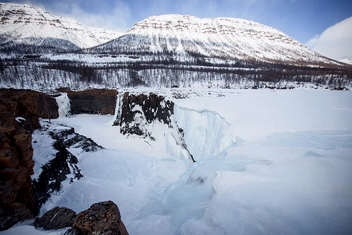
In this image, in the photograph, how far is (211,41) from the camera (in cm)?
13812

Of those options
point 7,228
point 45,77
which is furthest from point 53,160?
point 45,77

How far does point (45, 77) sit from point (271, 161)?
7345 centimetres

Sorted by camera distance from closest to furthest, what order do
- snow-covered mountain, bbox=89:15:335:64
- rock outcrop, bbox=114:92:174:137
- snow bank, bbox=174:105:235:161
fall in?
snow bank, bbox=174:105:235:161 → rock outcrop, bbox=114:92:174:137 → snow-covered mountain, bbox=89:15:335:64

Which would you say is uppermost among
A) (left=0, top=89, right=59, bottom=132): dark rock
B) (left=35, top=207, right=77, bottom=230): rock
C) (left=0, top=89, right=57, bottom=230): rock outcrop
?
(left=0, top=89, right=59, bottom=132): dark rock

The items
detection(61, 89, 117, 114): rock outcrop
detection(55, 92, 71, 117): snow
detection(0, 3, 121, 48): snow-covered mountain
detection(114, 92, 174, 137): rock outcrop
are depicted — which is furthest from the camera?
detection(0, 3, 121, 48): snow-covered mountain

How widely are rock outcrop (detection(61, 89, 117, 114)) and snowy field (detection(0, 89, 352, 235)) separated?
19.9 m

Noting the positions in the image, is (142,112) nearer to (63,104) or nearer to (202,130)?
(202,130)

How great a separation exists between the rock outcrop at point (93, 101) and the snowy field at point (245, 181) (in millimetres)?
19940

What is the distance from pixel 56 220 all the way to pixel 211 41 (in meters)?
155

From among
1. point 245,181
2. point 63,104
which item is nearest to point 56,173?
point 245,181

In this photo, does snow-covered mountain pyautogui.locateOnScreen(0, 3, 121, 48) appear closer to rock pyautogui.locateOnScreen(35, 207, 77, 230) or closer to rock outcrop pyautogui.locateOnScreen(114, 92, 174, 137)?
rock outcrop pyautogui.locateOnScreen(114, 92, 174, 137)

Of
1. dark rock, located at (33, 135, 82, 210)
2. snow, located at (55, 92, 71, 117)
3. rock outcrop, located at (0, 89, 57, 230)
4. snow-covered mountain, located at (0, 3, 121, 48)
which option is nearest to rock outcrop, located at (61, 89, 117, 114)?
snow, located at (55, 92, 71, 117)

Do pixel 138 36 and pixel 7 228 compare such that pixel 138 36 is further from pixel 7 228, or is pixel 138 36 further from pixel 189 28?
pixel 7 228

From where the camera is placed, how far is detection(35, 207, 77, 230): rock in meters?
4.36
